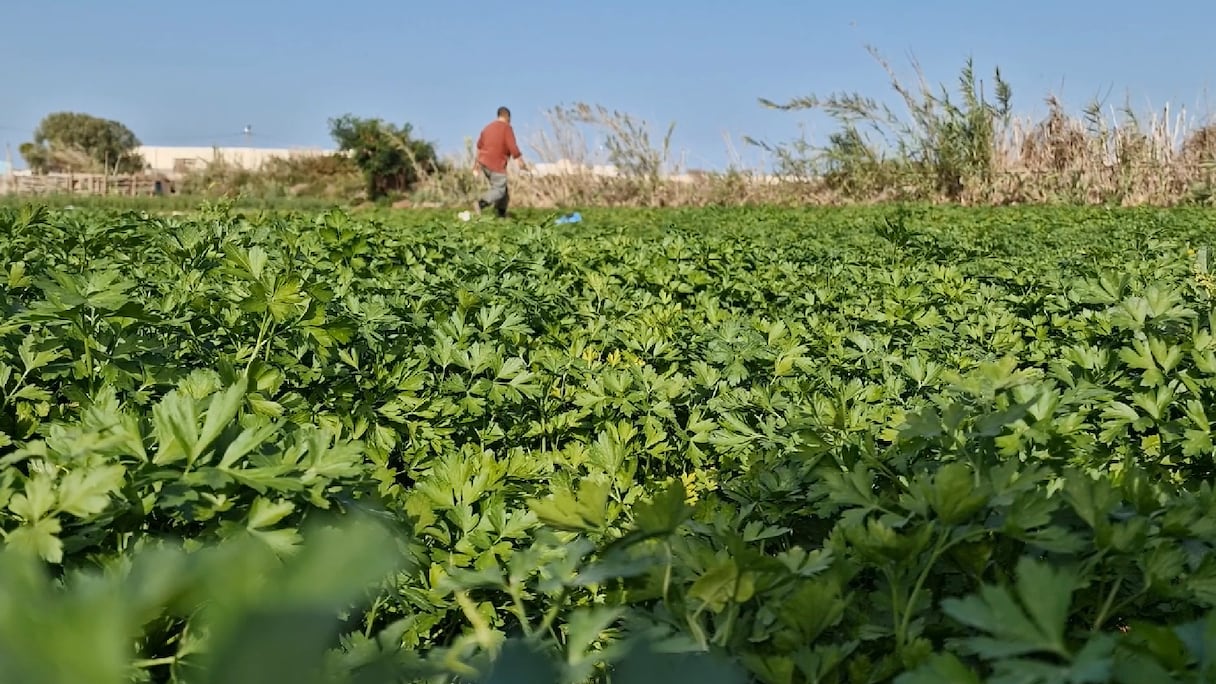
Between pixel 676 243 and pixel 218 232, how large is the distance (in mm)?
2686

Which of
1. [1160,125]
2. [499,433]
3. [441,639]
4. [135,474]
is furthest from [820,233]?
[1160,125]

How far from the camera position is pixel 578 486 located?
7.23ft

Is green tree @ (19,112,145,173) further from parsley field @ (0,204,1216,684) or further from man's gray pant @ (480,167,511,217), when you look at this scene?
parsley field @ (0,204,1216,684)

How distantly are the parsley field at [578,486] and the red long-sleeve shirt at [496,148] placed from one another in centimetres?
1158

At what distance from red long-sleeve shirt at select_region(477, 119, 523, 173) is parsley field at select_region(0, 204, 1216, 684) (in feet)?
38.0

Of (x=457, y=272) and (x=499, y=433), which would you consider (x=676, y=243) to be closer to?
(x=457, y=272)

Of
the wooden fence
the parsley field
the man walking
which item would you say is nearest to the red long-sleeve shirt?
the man walking

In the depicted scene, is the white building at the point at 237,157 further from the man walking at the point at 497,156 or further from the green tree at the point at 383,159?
the man walking at the point at 497,156

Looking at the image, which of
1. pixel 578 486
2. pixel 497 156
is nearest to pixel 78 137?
pixel 497 156

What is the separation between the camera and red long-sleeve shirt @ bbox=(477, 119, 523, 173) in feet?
51.8

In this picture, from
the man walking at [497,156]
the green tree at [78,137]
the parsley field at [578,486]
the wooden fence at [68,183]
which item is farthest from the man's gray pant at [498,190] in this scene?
the green tree at [78,137]

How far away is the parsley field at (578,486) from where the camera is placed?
693 mm

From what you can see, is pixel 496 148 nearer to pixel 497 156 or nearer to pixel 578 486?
pixel 497 156

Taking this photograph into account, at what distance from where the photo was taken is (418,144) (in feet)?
108
